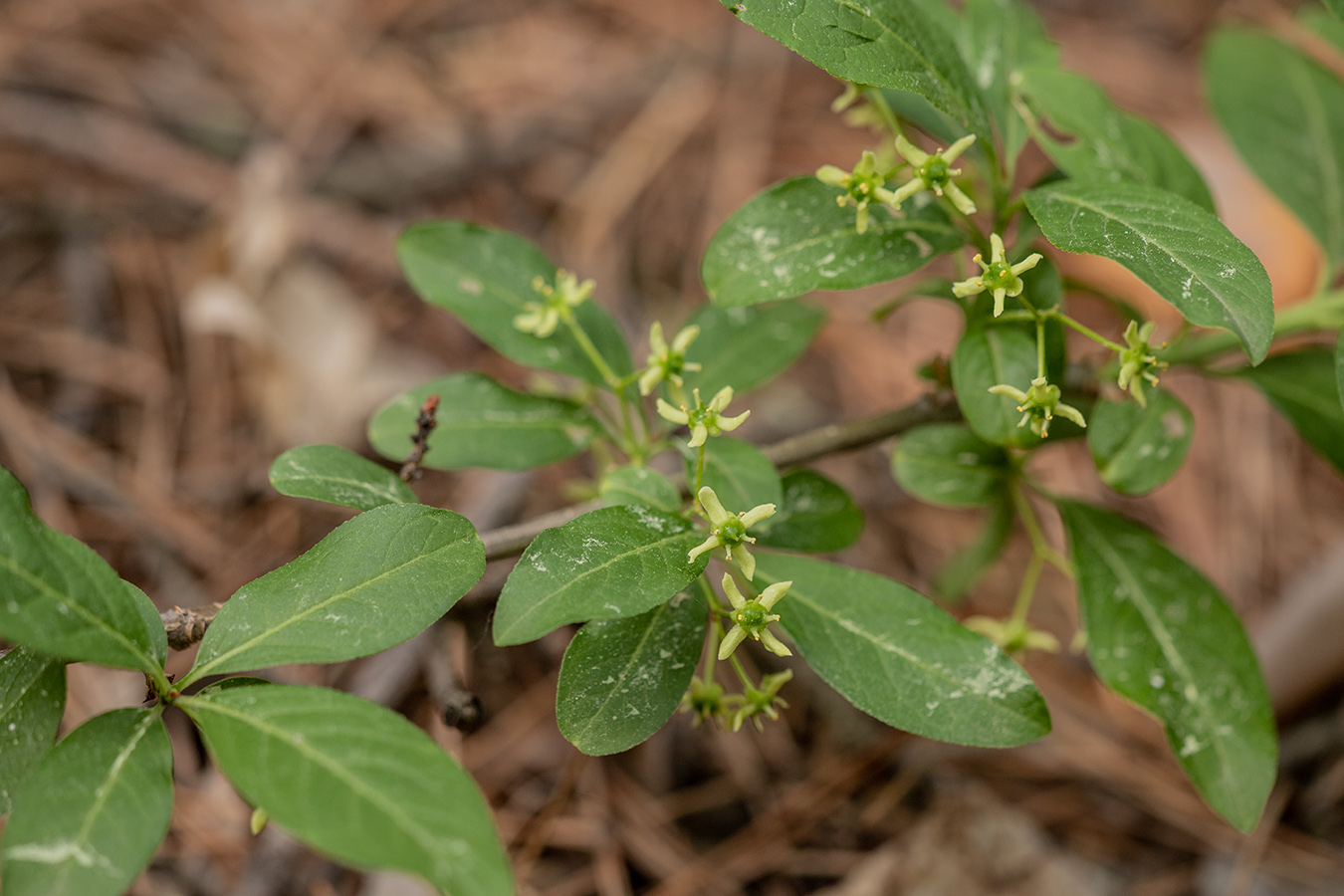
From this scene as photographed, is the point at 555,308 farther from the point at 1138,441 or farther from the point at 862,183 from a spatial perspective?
the point at 1138,441

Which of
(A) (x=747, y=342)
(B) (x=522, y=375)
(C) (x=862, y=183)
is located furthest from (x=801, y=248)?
(B) (x=522, y=375)

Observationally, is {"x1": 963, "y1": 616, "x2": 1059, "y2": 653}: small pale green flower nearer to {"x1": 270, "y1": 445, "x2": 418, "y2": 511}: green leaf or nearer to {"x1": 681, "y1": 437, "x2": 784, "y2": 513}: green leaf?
{"x1": 681, "y1": 437, "x2": 784, "y2": 513}: green leaf

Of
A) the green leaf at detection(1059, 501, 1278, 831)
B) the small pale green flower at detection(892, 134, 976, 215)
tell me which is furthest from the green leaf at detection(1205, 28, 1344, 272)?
the small pale green flower at detection(892, 134, 976, 215)

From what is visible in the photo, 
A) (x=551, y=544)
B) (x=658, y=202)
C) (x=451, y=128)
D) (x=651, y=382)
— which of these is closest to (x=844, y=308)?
(x=658, y=202)

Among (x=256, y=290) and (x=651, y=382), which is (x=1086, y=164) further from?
(x=256, y=290)

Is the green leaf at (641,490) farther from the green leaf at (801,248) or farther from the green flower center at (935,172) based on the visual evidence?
the green flower center at (935,172)

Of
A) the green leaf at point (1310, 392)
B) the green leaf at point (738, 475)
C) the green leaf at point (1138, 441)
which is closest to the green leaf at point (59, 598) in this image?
the green leaf at point (738, 475)
